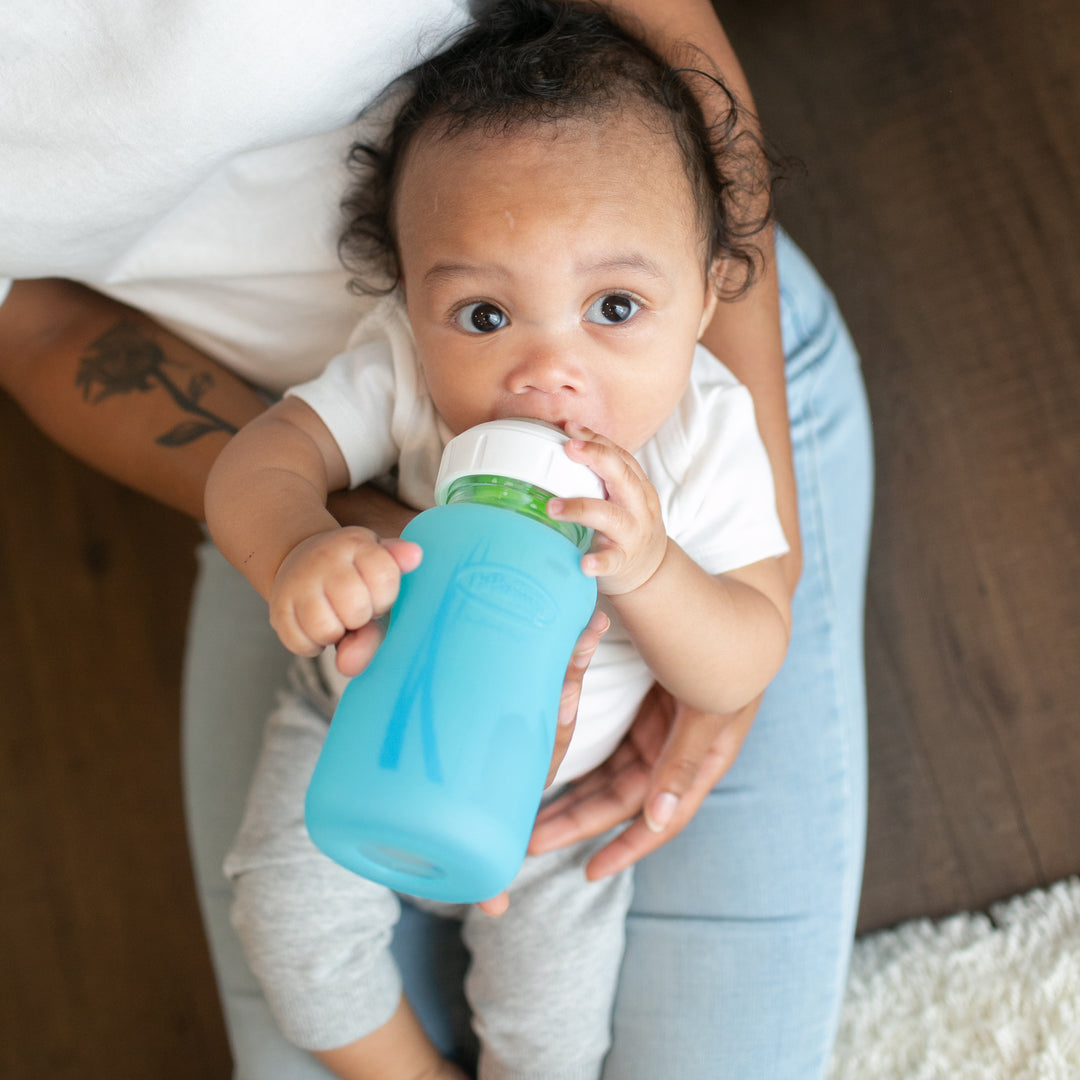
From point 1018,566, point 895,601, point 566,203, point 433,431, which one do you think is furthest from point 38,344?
point 1018,566

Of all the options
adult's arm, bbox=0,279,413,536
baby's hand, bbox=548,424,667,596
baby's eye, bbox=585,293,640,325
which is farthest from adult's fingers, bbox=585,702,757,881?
adult's arm, bbox=0,279,413,536

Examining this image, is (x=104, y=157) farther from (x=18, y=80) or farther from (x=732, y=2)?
(x=732, y=2)

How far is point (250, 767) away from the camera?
3.69 feet

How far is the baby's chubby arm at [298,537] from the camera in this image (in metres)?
0.60

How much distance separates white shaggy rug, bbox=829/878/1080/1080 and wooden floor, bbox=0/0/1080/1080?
0.05m

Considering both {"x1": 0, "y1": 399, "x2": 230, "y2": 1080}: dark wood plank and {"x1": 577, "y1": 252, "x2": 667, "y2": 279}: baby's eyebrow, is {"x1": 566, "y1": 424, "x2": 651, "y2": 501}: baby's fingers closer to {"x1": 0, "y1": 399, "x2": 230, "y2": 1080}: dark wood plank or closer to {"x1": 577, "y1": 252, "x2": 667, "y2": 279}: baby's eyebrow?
{"x1": 577, "y1": 252, "x2": 667, "y2": 279}: baby's eyebrow

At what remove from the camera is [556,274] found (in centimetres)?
70

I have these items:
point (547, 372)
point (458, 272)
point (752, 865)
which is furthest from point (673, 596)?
point (752, 865)

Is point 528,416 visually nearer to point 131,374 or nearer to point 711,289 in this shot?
point 711,289

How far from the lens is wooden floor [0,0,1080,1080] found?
126cm

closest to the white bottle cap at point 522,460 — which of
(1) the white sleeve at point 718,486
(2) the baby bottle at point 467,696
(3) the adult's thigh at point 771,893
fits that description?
(2) the baby bottle at point 467,696

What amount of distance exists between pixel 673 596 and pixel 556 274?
0.83 ft

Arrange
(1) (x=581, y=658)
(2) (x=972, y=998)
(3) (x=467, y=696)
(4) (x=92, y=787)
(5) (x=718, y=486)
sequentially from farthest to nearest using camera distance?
1. (4) (x=92, y=787)
2. (2) (x=972, y=998)
3. (5) (x=718, y=486)
4. (1) (x=581, y=658)
5. (3) (x=467, y=696)

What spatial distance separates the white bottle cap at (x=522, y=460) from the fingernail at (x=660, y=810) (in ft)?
1.32
